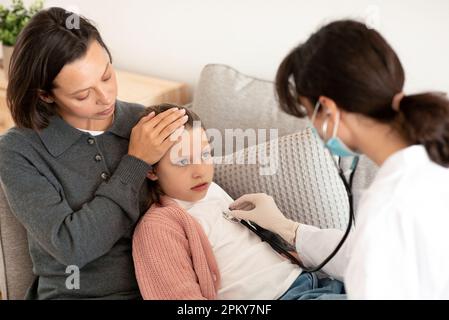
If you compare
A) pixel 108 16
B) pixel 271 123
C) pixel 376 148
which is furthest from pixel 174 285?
pixel 108 16

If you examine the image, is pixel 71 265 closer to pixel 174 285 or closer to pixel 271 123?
pixel 174 285

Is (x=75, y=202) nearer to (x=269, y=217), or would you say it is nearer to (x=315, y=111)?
(x=269, y=217)

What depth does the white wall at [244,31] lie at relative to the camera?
1669mm

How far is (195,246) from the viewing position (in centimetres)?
118

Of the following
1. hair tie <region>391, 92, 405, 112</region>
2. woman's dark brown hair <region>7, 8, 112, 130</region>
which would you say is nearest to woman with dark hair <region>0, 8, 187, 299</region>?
woman's dark brown hair <region>7, 8, 112, 130</region>

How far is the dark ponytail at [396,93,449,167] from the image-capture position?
2.82 feet

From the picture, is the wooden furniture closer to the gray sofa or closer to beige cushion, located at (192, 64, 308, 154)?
beige cushion, located at (192, 64, 308, 154)

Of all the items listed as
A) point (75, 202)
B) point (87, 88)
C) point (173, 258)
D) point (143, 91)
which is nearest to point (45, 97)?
point (87, 88)

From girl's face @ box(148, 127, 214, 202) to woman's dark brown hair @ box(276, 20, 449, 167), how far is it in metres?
0.42

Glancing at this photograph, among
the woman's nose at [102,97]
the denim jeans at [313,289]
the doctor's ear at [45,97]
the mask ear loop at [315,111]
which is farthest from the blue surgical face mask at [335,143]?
the doctor's ear at [45,97]

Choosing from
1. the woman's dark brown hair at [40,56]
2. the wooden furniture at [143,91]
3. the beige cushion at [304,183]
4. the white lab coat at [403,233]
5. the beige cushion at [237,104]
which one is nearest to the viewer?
the white lab coat at [403,233]

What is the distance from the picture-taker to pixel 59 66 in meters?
1.13

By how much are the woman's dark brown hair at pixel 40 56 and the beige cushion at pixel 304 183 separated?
0.57 metres

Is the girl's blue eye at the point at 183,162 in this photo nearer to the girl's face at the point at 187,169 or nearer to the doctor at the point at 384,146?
the girl's face at the point at 187,169
